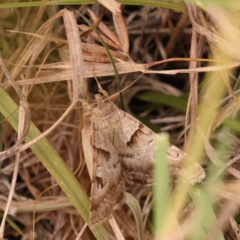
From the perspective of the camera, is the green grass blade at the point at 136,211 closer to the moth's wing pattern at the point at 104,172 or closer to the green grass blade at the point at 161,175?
the moth's wing pattern at the point at 104,172

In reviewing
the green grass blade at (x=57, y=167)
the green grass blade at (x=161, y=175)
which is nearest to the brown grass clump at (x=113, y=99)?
the green grass blade at (x=57, y=167)

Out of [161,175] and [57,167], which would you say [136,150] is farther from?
[161,175]

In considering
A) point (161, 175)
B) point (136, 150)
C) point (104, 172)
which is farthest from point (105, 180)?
point (161, 175)

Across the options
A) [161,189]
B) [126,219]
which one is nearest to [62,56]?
[126,219]

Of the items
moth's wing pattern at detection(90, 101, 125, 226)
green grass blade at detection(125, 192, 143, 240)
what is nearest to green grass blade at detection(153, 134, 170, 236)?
moth's wing pattern at detection(90, 101, 125, 226)

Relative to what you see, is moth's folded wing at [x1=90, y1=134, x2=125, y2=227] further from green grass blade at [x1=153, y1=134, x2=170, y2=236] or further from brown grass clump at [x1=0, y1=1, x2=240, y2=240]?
green grass blade at [x1=153, y1=134, x2=170, y2=236]

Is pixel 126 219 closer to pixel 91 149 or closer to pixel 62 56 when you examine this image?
pixel 91 149
